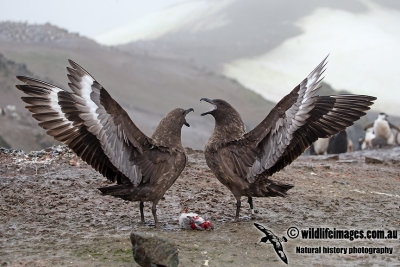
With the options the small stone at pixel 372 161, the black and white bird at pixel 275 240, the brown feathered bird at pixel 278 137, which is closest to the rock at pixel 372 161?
the small stone at pixel 372 161

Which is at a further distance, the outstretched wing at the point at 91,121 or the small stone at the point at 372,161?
the small stone at the point at 372,161

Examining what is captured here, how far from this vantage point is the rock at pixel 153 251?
173 inches

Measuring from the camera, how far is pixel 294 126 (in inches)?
239

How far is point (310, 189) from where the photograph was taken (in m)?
8.38

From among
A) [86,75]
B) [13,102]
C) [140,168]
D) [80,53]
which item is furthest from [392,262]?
[80,53]

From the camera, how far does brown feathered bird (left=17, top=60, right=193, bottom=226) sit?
Result: 5.59 metres

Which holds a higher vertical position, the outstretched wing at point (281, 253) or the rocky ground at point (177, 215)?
the rocky ground at point (177, 215)

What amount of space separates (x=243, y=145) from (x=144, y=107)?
27413mm

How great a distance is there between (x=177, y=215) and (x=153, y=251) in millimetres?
2233

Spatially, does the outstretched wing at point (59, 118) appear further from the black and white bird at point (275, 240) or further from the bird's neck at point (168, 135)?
the black and white bird at point (275, 240)

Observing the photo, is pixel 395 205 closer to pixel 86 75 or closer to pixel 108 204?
pixel 108 204

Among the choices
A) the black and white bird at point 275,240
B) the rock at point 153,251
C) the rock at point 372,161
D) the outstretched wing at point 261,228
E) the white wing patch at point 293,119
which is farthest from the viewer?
the rock at point 372,161

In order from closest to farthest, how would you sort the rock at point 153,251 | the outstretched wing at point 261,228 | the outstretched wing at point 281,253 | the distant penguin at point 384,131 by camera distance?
the rock at point 153,251 < the outstretched wing at point 281,253 < the outstretched wing at point 261,228 < the distant penguin at point 384,131

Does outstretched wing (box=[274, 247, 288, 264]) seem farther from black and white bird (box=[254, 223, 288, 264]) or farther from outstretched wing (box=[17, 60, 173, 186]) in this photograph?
outstretched wing (box=[17, 60, 173, 186])
